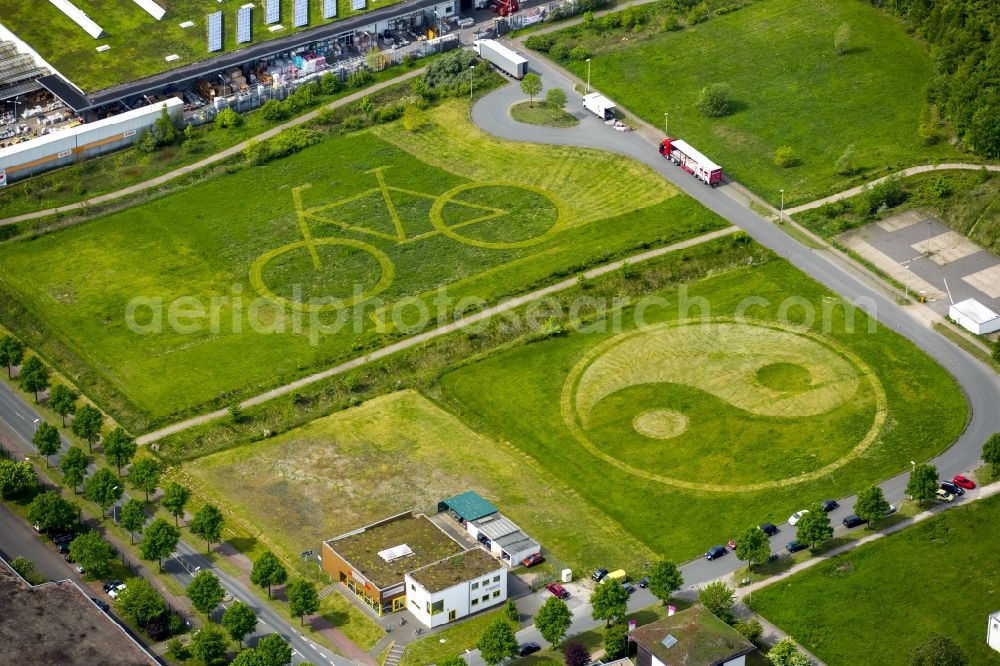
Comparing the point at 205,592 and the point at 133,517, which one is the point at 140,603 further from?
the point at 133,517

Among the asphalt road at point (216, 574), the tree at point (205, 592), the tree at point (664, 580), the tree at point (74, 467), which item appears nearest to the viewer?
the asphalt road at point (216, 574)

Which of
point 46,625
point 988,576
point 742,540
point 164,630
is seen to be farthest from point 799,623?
point 46,625

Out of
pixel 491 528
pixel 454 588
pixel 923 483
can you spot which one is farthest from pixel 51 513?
pixel 923 483

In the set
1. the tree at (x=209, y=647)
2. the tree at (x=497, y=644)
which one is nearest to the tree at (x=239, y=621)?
the tree at (x=209, y=647)

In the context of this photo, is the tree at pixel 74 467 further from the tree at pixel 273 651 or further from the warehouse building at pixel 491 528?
the warehouse building at pixel 491 528

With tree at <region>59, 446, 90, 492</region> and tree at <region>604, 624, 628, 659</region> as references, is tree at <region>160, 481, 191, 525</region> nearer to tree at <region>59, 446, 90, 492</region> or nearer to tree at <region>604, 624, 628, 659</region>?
tree at <region>59, 446, 90, 492</region>

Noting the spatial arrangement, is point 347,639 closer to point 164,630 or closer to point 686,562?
point 164,630
